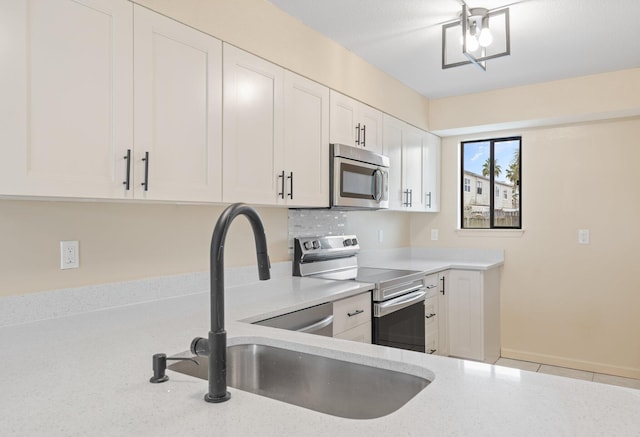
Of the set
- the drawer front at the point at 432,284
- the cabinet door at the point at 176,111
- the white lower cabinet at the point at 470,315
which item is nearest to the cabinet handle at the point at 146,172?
the cabinet door at the point at 176,111

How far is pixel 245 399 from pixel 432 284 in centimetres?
274

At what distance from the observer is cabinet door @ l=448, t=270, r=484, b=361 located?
3566mm

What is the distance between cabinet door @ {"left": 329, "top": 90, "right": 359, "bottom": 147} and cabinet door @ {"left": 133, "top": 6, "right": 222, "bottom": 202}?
0.95 m

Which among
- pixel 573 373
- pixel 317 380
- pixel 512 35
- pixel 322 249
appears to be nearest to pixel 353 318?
pixel 322 249

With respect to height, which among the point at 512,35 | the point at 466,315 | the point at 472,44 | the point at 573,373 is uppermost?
the point at 512,35

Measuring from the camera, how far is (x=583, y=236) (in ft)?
12.2

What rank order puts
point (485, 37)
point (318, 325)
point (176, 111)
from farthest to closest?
point (485, 37), point (318, 325), point (176, 111)

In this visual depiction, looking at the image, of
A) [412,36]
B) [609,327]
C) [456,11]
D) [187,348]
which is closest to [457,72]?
[412,36]

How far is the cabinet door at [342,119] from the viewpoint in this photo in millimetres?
2809

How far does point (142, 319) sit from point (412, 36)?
87.5 inches

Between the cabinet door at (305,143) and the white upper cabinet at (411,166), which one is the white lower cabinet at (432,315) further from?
the cabinet door at (305,143)

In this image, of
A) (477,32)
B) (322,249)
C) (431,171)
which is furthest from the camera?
(431,171)

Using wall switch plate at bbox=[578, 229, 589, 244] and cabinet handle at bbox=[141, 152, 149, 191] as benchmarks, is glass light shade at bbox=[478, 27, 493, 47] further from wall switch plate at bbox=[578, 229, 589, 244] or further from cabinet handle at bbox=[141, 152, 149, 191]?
wall switch plate at bbox=[578, 229, 589, 244]

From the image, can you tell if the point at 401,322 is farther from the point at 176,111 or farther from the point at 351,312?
the point at 176,111
